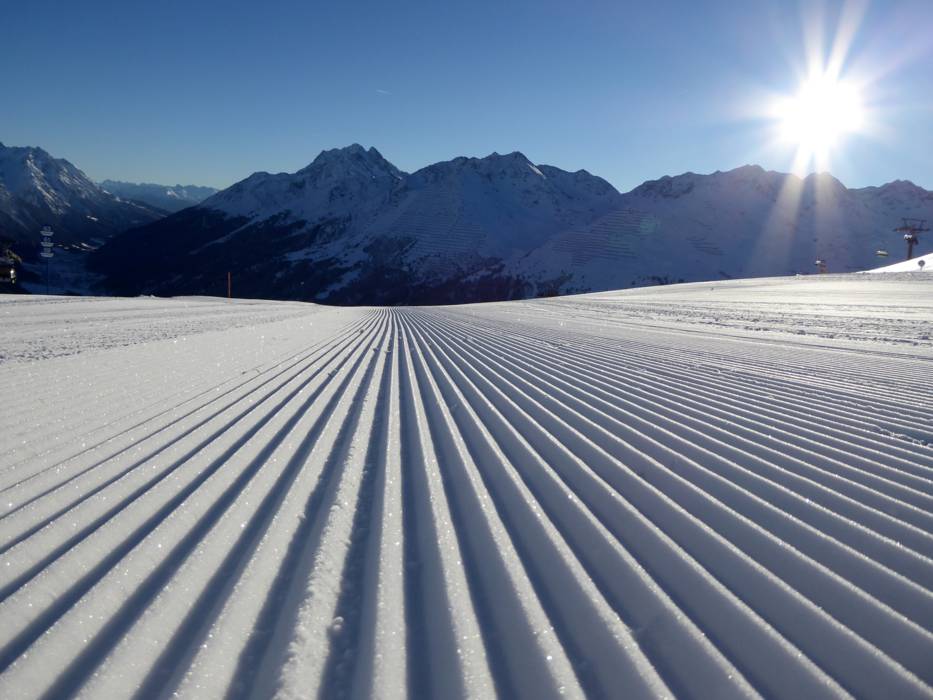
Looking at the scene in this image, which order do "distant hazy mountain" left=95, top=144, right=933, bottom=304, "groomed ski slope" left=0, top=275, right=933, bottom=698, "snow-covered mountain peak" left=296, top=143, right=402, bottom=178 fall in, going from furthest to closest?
"snow-covered mountain peak" left=296, top=143, right=402, bottom=178 → "distant hazy mountain" left=95, top=144, right=933, bottom=304 → "groomed ski slope" left=0, top=275, right=933, bottom=698

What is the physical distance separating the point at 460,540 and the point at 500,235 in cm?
10731

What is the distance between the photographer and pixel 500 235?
10744 cm

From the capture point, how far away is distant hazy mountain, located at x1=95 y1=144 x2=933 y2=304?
2953 inches

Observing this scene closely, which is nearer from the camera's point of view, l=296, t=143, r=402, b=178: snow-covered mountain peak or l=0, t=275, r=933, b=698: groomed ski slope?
l=0, t=275, r=933, b=698: groomed ski slope

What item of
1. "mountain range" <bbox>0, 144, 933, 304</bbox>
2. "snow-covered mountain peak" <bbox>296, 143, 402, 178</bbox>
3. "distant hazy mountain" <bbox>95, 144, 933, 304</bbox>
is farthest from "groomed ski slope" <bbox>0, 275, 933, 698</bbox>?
"snow-covered mountain peak" <bbox>296, 143, 402, 178</bbox>

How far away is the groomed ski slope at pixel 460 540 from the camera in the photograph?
175 cm

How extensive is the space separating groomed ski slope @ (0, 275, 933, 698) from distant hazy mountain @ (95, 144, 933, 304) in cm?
5212

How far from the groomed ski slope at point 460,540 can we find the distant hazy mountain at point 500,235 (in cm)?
5212

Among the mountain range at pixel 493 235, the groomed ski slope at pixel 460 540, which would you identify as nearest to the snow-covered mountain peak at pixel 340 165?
the mountain range at pixel 493 235

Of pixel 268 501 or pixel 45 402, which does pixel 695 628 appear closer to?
pixel 268 501

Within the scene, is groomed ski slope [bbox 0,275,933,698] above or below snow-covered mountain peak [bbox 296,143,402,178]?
below

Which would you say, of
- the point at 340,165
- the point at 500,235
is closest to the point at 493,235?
the point at 500,235

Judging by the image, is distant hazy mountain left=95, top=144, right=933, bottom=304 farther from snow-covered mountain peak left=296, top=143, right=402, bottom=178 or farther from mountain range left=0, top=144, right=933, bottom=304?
snow-covered mountain peak left=296, top=143, right=402, bottom=178

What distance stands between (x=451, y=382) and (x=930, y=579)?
4.53 meters
